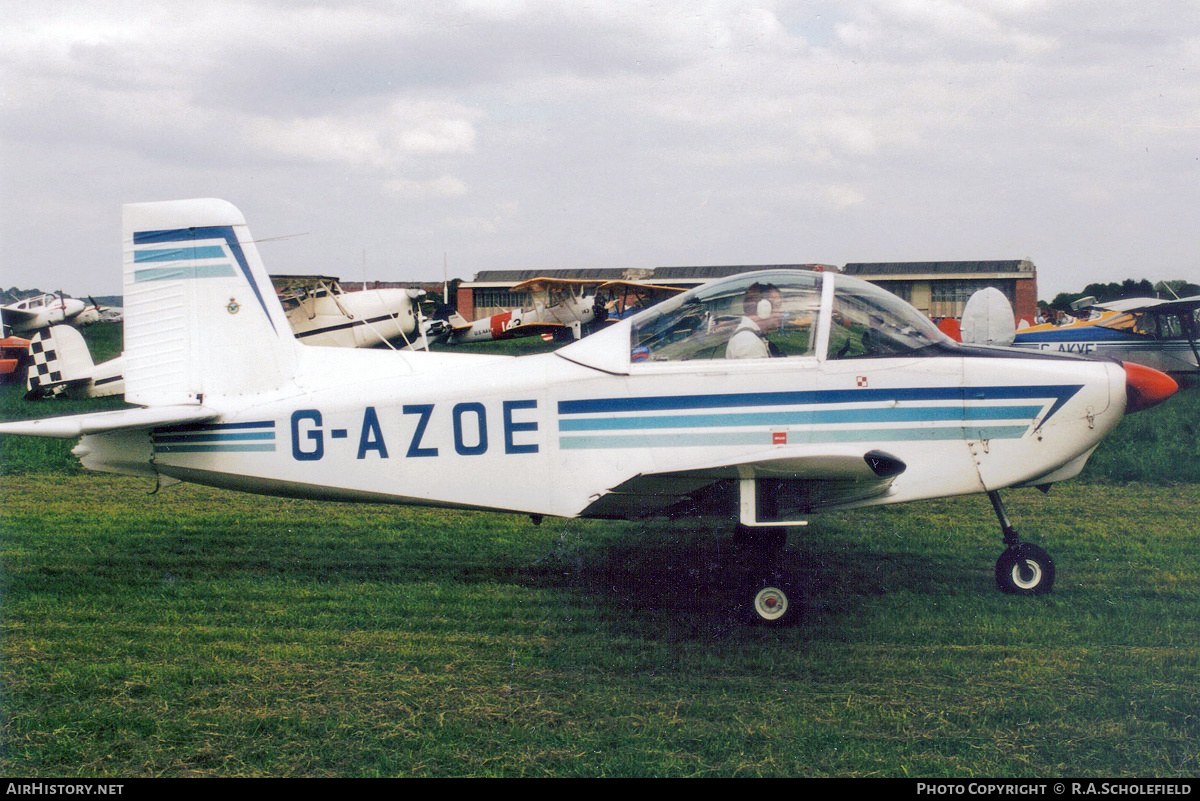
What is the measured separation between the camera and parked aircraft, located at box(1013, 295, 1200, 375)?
16.9 metres

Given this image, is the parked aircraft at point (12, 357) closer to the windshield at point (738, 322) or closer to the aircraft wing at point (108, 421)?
the aircraft wing at point (108, 421)

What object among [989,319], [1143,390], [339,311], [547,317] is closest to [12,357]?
[339,311]

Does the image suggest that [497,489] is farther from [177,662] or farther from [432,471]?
[177,662]

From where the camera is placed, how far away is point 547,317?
25.2 metres

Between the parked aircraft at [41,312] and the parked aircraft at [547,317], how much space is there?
1695 centimetres

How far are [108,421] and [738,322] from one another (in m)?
3.55

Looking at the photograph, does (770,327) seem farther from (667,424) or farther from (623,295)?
(623,295)

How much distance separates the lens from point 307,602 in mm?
4973

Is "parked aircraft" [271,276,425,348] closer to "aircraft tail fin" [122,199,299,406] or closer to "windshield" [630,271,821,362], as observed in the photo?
"aircraft tail fin" [122,199,299,406]

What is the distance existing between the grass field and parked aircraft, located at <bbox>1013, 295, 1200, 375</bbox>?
11.5 metres

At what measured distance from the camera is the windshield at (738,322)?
4.50m

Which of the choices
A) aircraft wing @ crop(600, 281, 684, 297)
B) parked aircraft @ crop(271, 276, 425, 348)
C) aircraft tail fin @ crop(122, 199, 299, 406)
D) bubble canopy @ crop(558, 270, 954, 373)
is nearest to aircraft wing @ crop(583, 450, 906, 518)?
bubble canopy @ crop(558, 270, 954, 373)
